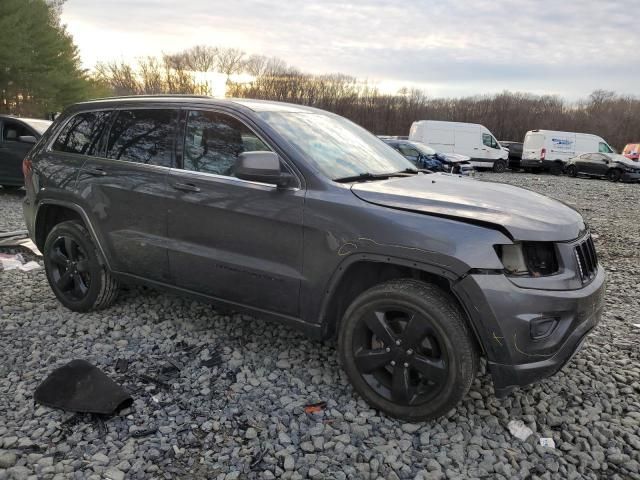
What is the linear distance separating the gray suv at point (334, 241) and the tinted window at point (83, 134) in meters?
0.01

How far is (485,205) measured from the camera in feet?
8.80

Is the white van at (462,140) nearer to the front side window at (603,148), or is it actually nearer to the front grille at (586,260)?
the front side window at (603,148)

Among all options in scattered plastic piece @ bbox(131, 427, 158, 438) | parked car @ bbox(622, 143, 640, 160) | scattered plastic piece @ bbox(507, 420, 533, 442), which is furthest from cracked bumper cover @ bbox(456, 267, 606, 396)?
parked car @ bbox(622, 143, 640, 160)

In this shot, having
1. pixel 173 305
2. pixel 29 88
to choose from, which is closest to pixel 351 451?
pixel 173 305

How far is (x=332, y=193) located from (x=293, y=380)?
1.32 meters

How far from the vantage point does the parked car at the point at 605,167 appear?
74.4 feet

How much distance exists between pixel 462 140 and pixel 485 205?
24.9 metres

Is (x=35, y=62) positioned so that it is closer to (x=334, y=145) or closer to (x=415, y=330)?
(x=334, y=145)

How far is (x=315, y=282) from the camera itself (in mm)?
2916

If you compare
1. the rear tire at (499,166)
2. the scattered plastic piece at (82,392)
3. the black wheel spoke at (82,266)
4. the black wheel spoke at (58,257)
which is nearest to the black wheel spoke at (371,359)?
the scattered plastic piece at (82,392)

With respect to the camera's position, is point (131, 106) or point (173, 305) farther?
point (173, 305)

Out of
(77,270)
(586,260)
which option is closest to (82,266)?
(77,270)

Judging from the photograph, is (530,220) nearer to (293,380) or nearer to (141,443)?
(293,380)

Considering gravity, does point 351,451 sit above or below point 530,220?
below
